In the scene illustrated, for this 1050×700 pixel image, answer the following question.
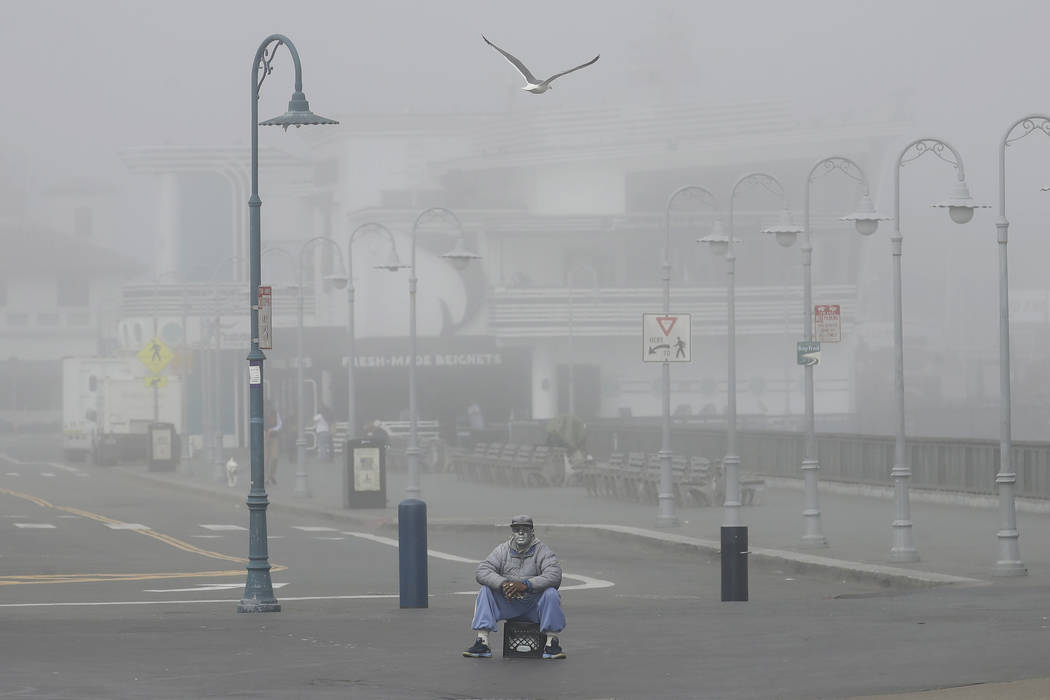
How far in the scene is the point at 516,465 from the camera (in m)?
45.2

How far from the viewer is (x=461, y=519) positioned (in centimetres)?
3419

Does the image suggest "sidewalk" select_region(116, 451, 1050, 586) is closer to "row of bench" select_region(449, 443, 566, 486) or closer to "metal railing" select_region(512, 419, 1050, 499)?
"metal railing" select_region(512, 419, 1050, 499)

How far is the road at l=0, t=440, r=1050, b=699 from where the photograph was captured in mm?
12586

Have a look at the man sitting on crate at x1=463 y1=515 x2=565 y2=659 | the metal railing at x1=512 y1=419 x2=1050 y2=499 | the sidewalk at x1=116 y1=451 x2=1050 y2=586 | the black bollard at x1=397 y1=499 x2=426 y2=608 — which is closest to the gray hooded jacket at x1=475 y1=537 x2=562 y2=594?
the man sitting on crate at x1=463 y1=515 x2=565 y2=659

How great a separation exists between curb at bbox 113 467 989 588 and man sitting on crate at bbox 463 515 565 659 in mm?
7409

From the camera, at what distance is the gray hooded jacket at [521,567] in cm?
1434

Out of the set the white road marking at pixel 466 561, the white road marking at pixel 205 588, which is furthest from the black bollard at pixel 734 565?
the white road marking at pixel 205 588

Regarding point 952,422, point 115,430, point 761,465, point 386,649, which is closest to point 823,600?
point 386,649

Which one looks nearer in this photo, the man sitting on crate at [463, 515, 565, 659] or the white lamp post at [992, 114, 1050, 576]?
the man sitting on crate at [463, 515, 565, 659]

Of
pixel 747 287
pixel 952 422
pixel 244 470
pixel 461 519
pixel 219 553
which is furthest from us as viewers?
pixel 747 287

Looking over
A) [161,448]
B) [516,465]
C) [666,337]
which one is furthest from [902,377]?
[161,448]

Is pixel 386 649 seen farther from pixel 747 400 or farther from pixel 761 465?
pixel 747 400

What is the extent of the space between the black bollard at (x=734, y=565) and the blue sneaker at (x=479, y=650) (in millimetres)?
5541

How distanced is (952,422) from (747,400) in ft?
80.9
